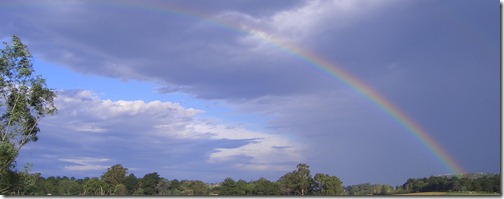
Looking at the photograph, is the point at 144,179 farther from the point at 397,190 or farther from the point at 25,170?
the point at 25,170

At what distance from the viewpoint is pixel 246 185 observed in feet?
196

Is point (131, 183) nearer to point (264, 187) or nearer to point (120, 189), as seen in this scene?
point (120, 189)

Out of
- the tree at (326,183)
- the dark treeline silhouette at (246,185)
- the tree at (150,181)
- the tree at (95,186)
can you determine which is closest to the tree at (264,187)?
the dark treeline silhouette at (246,185)

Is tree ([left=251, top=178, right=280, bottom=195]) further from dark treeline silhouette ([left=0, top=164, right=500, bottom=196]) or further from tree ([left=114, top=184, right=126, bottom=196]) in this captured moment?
tree ([left=114, top=184, right=126, bottom=196])

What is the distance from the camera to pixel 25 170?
971 inches

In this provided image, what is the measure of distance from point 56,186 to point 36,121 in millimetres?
34869

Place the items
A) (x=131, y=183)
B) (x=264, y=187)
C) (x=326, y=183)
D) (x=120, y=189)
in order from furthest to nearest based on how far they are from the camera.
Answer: (x=131, y=183) < (x=264, y=187) < (x=120, y=189) < (x=326, y=183)

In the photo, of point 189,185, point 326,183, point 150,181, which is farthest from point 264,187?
point 150,181

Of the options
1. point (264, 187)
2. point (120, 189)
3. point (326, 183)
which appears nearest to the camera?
point (326, 183)

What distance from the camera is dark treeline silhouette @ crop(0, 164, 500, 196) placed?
4516 cm

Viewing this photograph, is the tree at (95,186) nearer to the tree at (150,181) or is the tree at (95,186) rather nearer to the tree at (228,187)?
the tree at (150,181)

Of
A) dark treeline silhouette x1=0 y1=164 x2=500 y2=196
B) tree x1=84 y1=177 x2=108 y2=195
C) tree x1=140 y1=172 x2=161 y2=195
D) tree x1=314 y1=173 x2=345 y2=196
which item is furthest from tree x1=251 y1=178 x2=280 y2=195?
tree x1=84 y1=177 x2=108 y2=195

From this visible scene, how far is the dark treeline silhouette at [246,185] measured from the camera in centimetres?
4516

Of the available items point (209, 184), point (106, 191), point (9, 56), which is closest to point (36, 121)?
point (9, 56)
